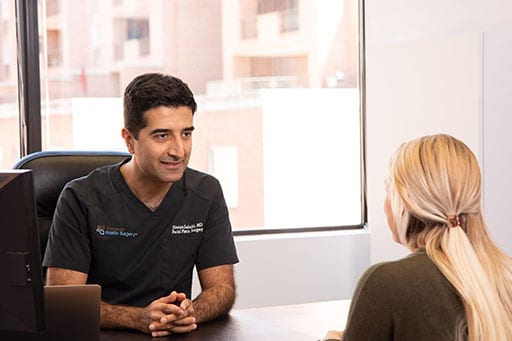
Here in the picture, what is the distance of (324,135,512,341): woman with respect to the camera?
63.0 inches

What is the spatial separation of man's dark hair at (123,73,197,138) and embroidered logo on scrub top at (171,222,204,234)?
0.31 meters

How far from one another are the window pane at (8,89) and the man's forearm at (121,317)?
85.6 inches

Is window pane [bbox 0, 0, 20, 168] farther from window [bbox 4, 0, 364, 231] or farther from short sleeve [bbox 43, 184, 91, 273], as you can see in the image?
short sleeve [bbox 43, 184, 91, 273]

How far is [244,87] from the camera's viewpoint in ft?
15.2

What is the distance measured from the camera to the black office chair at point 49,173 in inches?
105

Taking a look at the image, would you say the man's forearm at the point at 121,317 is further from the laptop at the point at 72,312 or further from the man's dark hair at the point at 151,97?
the man's dark hair at the point at 151,97

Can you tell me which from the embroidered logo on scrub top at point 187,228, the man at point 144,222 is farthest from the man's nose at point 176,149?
the embroidered logo on scrub top at point 187,228

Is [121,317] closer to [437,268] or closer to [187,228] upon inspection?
[187,228]

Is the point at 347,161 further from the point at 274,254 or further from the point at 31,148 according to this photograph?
the point at 31,148

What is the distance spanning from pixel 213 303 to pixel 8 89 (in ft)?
7.66

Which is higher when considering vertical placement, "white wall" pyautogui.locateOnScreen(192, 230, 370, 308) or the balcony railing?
the balcony railing

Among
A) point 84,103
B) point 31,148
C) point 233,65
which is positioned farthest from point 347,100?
point 31,148

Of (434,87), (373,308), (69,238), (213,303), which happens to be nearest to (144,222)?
(69,238)

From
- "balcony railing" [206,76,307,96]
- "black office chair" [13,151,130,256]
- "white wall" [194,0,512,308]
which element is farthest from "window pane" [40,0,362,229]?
"black office chair" [13,151,130,256]
